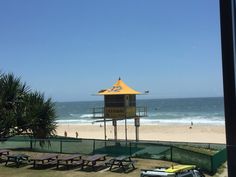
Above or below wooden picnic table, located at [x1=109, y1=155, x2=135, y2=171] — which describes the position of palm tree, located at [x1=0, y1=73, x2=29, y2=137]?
above

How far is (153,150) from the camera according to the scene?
62.4ft

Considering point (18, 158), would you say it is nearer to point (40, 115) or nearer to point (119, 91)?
point (40, 115)

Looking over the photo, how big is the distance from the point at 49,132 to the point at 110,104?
7.76 meters

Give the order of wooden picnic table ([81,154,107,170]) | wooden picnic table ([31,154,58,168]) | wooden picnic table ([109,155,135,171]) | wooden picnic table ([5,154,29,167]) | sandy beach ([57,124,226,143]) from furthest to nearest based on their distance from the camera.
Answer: sandy beach ([57,124,226,143])
wooden picnic table ([5,154,29,167])
wooden picnic table ([31,154,58,168])
wooden picnic table ([81,154,107,170])
wooden picnic table ([109,155,135,171])

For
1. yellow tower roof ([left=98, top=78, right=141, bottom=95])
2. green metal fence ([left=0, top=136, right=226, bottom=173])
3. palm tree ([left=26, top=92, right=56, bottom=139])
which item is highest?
yellow tower roof ([left=98, top=78, right=141, bottom=95])

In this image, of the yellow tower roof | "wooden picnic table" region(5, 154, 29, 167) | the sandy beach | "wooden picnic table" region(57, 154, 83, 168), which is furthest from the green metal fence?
the sandy beach

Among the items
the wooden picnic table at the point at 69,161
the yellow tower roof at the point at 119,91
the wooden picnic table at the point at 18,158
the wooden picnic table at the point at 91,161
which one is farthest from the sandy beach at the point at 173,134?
the wooden picnic table at the point at 18,158

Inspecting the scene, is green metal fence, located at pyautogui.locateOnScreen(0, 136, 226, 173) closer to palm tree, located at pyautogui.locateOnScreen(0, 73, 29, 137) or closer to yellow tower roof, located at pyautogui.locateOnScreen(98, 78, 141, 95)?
palm tree, located at pyautogui.locateOnScreen(0, 73, 29, 137)

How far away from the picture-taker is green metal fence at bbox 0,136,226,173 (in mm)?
16562

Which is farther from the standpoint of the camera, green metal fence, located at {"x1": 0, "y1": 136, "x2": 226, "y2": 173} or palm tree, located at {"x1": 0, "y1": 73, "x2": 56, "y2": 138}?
palm tree, located at {"x1": 0, "y1": 73, "x2": 56, "y2": 138}

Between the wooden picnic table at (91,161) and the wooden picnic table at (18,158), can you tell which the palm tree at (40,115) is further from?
the wooden picnic table at (91,161)

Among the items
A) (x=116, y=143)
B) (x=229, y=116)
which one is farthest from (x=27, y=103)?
(x=229, y=116)

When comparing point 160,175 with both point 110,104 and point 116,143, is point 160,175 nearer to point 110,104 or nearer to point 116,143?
point 116,143

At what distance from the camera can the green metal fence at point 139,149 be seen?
54.3ft
